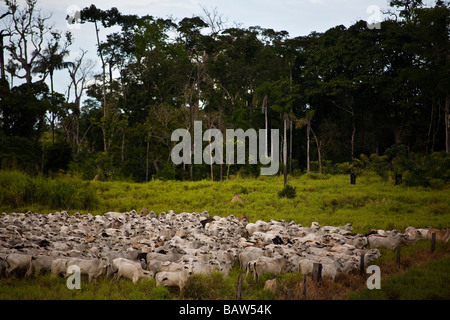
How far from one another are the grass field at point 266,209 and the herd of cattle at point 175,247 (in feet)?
1.06

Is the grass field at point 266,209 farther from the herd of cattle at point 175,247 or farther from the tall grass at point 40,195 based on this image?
the herd of cattle at point 175,247

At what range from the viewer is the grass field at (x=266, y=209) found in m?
7.43

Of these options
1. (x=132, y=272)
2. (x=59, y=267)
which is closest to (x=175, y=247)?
(x=132, y=272)

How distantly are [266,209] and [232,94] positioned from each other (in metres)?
26.4

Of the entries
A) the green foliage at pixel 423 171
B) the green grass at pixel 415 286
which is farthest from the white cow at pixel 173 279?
the green foliage at pixel 423 171

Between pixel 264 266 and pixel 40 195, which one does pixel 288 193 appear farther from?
pixel 40 195

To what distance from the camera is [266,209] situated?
16.6 meters

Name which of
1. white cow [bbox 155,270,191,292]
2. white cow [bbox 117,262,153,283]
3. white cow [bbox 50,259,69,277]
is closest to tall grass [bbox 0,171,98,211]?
white cow [bbox 50,259,69,277]

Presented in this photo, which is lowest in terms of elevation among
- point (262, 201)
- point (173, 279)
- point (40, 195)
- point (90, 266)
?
point (173, 279)

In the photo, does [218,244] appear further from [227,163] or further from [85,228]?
[227,163]

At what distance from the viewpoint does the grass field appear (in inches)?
292

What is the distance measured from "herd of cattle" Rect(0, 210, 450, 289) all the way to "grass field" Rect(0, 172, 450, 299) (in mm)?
322

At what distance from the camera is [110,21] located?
126 ft

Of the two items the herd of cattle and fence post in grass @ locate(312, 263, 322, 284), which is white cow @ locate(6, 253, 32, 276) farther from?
fence post in grass @ locate(312, 263, 322, 284)
